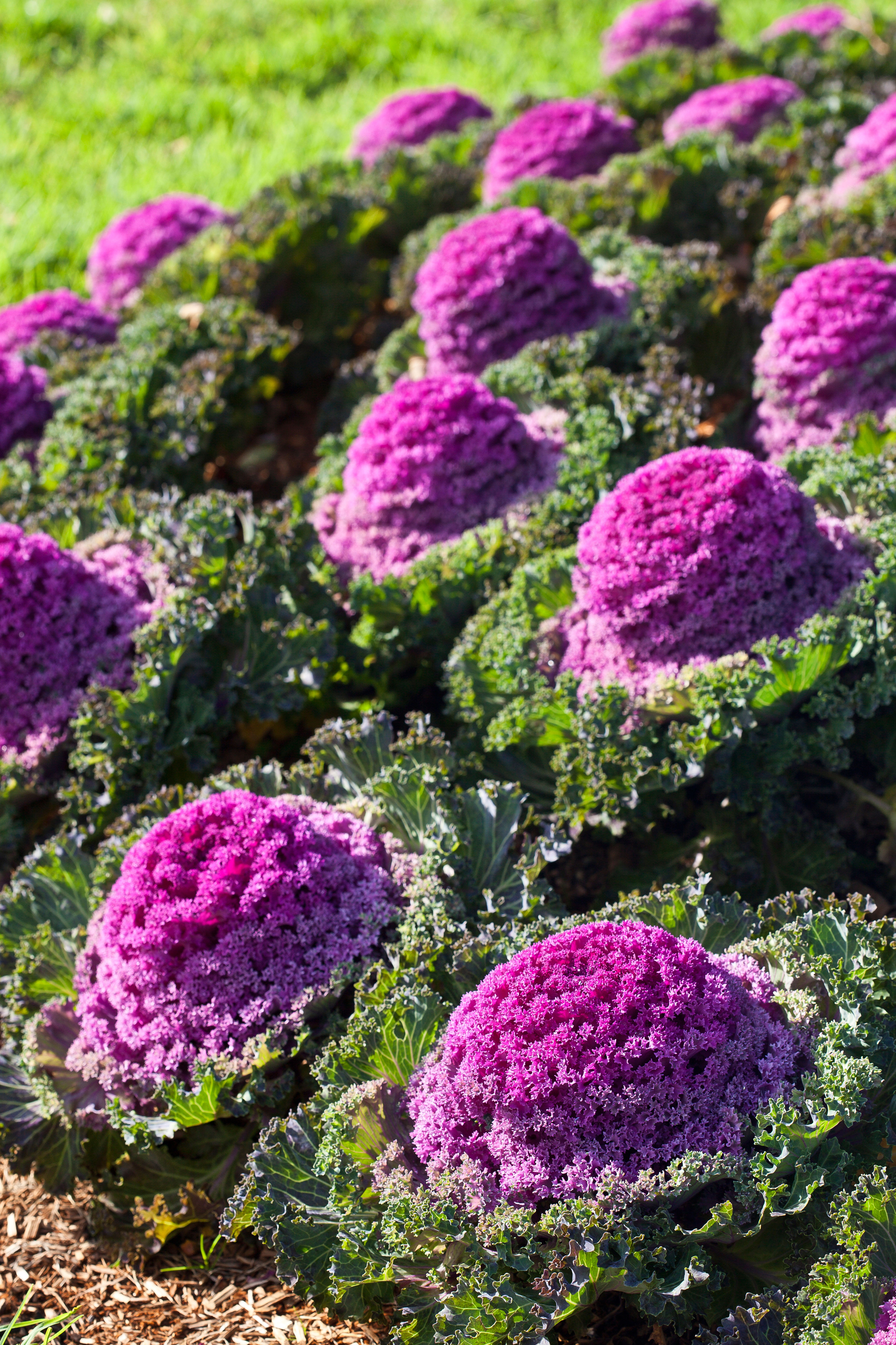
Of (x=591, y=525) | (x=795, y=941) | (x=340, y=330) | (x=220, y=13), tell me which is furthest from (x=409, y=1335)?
(x=220, y=13)

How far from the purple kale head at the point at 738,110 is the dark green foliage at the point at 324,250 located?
166cm

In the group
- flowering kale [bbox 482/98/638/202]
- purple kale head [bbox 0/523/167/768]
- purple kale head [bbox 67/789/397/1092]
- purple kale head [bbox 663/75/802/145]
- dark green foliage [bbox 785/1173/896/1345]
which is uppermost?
flowering kale [bbox 482/98/638/202]

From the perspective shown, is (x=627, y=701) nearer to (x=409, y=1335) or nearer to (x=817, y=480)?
(x=817, y=480)

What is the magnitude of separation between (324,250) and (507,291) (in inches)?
107

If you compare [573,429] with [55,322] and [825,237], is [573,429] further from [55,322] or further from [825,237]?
[55,322]

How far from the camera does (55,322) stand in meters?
8.30

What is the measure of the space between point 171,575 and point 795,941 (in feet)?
10.5

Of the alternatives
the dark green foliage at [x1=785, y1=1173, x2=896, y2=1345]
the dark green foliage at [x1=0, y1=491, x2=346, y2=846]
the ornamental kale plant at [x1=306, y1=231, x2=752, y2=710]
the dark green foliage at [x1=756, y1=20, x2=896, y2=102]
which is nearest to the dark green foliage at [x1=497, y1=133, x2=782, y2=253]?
the ornamental kale plant at [x1=306, y1=231, x2=752, y2=710]

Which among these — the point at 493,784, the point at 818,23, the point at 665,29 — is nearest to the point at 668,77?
the point at 665,29

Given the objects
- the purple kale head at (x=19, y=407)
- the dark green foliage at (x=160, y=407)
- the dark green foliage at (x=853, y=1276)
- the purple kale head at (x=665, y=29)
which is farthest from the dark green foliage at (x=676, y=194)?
the dark green foliage at (x=853, y=1276)

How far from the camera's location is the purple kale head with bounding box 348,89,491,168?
10992 mm

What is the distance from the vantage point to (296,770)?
4418 millimetres

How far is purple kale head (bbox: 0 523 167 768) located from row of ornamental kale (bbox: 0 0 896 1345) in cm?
2

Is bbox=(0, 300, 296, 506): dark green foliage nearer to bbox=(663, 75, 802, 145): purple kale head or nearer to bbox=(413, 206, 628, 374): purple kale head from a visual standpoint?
bbox=(413, 206, 628, 374): purple kale head
